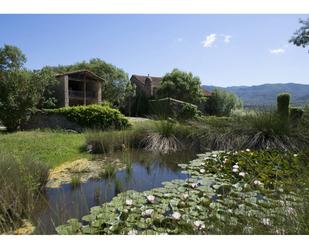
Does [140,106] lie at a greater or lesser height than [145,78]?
lesser

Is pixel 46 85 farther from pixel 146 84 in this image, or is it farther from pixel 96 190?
pixel 146 84

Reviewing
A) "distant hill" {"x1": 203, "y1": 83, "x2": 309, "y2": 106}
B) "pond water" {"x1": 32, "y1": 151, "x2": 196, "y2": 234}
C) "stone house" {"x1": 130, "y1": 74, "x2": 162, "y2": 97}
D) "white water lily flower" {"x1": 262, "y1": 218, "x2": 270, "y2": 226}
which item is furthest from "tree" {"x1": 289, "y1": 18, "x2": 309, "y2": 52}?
"white water lily flower" {"x1": 262, "y1": 218, "x2": 270, "y2": 226}

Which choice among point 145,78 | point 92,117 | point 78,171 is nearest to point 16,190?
point 78,171

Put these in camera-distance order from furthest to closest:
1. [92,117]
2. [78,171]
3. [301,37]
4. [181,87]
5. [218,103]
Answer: [218,103], [181,87], [301,37], [92,117], [78,171]

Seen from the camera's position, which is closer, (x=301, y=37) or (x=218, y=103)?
(x=301, y=37)

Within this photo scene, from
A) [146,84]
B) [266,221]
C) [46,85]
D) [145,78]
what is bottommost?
[266,221]

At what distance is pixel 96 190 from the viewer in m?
3.57

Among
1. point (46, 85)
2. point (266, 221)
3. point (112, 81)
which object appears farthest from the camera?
point (112, 81)

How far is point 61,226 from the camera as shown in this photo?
7.86ft

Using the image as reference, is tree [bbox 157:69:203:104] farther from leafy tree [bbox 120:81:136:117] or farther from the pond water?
the pond water

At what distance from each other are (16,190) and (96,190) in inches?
39.4

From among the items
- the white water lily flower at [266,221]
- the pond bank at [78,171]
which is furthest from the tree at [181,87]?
the white water lily flower at [266,221]
